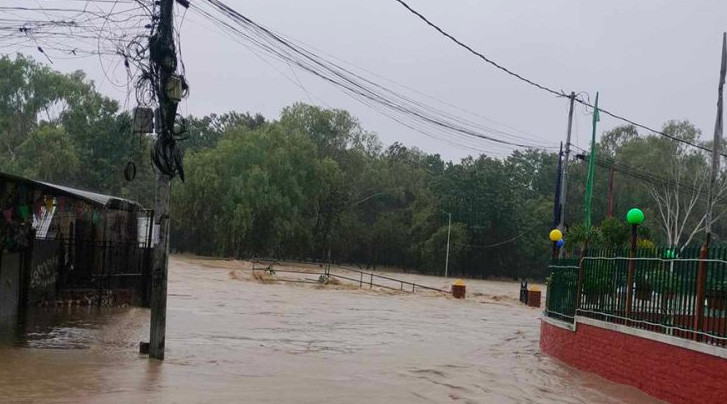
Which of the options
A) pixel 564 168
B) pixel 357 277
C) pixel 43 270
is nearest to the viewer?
pixel 43 270

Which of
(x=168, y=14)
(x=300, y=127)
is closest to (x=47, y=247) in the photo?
(x=168, y=14)

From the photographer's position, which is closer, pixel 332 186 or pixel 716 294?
pixel 716 294

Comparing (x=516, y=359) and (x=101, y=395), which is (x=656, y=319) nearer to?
(x=516, y=359)

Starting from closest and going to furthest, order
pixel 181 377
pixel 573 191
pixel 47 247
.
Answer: pixel 181 377, pixel 47 247, pixel 573 191

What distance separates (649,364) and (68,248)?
47.8 feet

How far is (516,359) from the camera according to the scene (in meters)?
17.8

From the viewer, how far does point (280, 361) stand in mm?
14562

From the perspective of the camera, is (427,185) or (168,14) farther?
(427,185)

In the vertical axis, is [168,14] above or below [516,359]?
above

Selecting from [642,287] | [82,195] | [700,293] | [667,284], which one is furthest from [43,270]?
[700,293]

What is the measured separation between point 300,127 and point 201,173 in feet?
76.4

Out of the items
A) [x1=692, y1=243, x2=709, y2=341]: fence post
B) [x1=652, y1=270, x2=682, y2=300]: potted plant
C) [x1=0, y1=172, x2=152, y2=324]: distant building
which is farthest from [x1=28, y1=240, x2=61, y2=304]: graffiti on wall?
[x1=692, y1=243, x2=709, y2=341]: fence post

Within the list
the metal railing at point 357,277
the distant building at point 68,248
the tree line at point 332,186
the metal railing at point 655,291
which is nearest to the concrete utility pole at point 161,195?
the distant building at point 68,248

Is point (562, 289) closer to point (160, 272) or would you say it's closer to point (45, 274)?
point (160, 272)
